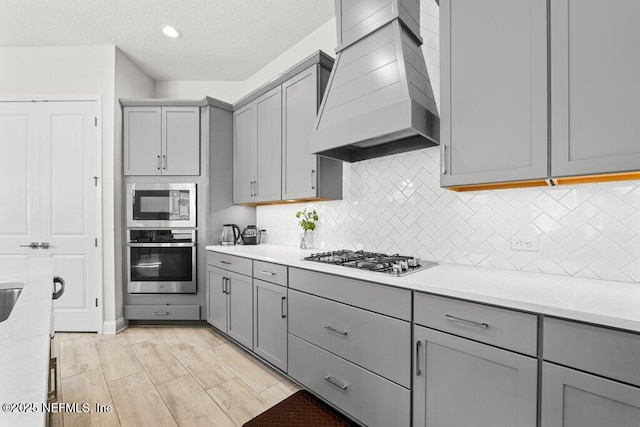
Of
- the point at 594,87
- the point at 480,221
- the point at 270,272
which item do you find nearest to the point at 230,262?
the point at 270,272

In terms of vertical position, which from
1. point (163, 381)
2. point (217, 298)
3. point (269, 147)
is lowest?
point (163, 381)

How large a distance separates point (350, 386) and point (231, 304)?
57.4 inches

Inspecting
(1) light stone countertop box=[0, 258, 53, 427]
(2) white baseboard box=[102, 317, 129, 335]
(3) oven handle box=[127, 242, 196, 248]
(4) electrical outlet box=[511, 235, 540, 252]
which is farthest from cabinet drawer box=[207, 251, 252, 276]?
(4) electrical outlet box=[511, 235, 540, 252]

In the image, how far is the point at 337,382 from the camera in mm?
1825

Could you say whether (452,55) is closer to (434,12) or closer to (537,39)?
(537,39)

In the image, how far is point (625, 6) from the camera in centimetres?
118

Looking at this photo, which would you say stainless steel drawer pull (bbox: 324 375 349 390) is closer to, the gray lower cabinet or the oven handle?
the gray lower cabinet

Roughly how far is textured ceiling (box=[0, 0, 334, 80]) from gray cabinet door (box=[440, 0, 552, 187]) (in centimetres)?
153

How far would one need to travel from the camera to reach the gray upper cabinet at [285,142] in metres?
2.50

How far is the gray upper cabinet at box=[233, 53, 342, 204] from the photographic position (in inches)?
98.4

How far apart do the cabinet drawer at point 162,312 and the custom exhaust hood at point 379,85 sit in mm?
2305

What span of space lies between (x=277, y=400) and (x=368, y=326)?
93 centimetres

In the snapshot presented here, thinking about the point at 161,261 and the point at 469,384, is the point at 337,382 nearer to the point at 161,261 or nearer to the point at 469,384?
the point at 469,384

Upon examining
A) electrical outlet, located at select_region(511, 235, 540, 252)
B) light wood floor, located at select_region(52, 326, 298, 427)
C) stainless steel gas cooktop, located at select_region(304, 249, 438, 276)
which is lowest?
light wood floor, located at select_region(52, 326, 298, 427)
